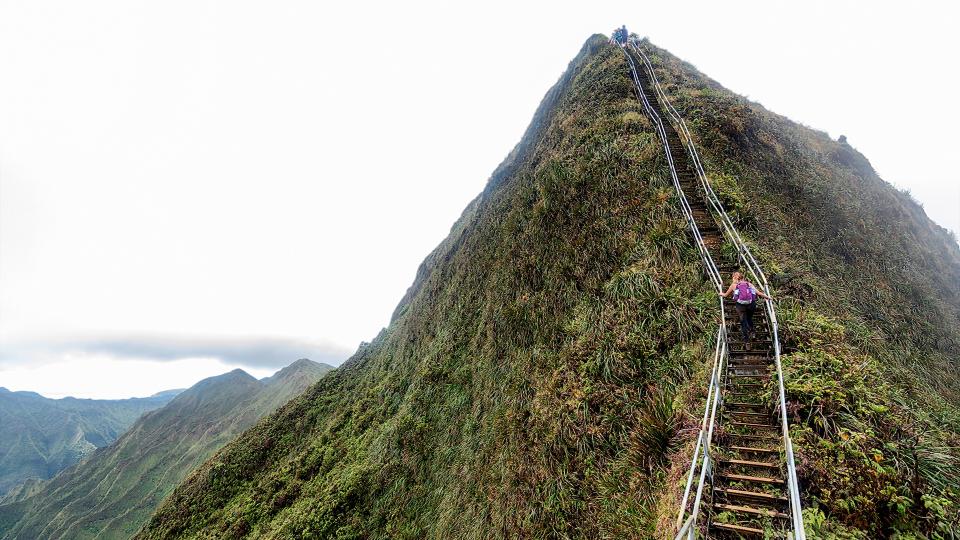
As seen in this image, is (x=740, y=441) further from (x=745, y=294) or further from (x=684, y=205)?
(x=684, y=205)

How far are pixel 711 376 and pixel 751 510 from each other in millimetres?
2204

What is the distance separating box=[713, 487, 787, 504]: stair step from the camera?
4406 mm

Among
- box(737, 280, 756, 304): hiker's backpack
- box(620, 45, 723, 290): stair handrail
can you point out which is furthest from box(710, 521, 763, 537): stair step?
box(620, 45, 723, 290): stair handrail

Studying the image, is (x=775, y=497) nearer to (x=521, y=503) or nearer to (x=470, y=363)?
(x=521, y=503)

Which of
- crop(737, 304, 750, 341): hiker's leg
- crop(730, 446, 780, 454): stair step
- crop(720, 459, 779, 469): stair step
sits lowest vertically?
crop(720, 459, 779, 469): stair step

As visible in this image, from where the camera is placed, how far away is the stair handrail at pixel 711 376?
408 centimetres

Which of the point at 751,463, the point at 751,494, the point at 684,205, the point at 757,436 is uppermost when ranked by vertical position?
the point at 684,205

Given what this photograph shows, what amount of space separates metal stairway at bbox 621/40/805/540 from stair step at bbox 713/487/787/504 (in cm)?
1

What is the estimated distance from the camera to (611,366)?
8.00 m

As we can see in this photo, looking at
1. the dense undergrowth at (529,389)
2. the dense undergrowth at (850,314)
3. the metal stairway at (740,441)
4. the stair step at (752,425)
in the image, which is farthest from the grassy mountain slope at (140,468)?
the stair step at (752,425)

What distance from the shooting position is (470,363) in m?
13.7

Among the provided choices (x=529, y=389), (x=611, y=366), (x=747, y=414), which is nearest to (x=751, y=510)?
(x=747, y=414)

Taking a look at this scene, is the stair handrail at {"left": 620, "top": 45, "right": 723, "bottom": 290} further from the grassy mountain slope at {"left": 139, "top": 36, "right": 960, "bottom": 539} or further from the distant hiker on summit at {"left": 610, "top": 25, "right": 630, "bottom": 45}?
the distant hiker on summit at {"left": 610, "top": 25, "right": 630, "bottom": 45}

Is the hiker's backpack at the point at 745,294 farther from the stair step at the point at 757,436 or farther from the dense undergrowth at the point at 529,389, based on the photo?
the stair step at the point at 757,436
